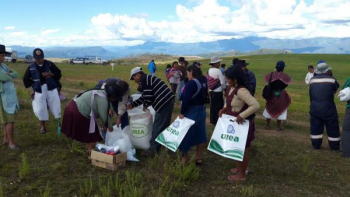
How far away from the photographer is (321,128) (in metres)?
6.52

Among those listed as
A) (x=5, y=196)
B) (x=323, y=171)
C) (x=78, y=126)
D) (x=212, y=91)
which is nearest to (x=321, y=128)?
(x=323, y=171)

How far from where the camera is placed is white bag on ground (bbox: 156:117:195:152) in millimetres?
4703

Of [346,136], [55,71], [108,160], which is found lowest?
[108,160]

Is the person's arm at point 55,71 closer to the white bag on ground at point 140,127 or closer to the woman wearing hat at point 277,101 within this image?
the white bag on ground at point 140,127

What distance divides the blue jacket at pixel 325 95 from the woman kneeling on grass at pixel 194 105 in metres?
2.94

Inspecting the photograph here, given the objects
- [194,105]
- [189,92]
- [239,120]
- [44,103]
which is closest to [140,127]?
[194,105]

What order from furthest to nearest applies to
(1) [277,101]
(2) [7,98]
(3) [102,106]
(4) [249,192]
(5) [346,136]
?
(1) [277,101] < (5) [346,136] < (2) [7,98] < (3) [102,106] < (4) [249,192]

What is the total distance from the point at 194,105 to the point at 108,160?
1694mm

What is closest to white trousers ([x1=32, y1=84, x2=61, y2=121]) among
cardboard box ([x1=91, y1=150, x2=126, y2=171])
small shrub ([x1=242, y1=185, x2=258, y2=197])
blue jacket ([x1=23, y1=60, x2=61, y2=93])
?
blue jacket ([x1=23, y1=60, x2=61, y2=93])

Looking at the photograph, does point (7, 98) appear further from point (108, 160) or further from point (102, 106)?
point (108, 160)

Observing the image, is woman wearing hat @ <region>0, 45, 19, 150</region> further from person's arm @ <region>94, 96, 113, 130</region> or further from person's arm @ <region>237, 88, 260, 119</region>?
person's arm @ <region>237, 88, 260, 119</region>

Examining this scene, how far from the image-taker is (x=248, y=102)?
4.11 metres

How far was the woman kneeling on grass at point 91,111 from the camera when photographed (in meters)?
4.70

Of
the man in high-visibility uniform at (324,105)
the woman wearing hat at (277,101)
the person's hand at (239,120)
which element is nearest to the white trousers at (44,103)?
the person's hand at (239,120)
